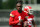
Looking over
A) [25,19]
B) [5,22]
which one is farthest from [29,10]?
[5,22]

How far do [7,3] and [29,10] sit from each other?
66.6 ft

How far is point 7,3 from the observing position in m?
25.2

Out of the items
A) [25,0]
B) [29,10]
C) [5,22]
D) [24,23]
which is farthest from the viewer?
[25,0]

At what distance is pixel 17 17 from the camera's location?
4.01m

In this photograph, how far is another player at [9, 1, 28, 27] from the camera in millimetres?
3907

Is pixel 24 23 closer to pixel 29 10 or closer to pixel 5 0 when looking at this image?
pixel 29 10

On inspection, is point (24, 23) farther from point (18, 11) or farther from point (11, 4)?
point (11, 4)

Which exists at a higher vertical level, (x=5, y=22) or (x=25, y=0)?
(x=25, y=0)

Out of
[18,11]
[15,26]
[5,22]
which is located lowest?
[5,22]

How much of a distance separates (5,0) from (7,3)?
0.53m

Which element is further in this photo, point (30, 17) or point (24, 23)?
point (30, 17)

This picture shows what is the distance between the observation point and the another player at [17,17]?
154 inches

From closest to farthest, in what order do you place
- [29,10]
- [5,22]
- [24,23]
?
[24,23]
[29,10]
[5,22]

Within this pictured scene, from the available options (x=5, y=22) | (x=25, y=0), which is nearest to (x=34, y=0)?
(x=25, y=0)
